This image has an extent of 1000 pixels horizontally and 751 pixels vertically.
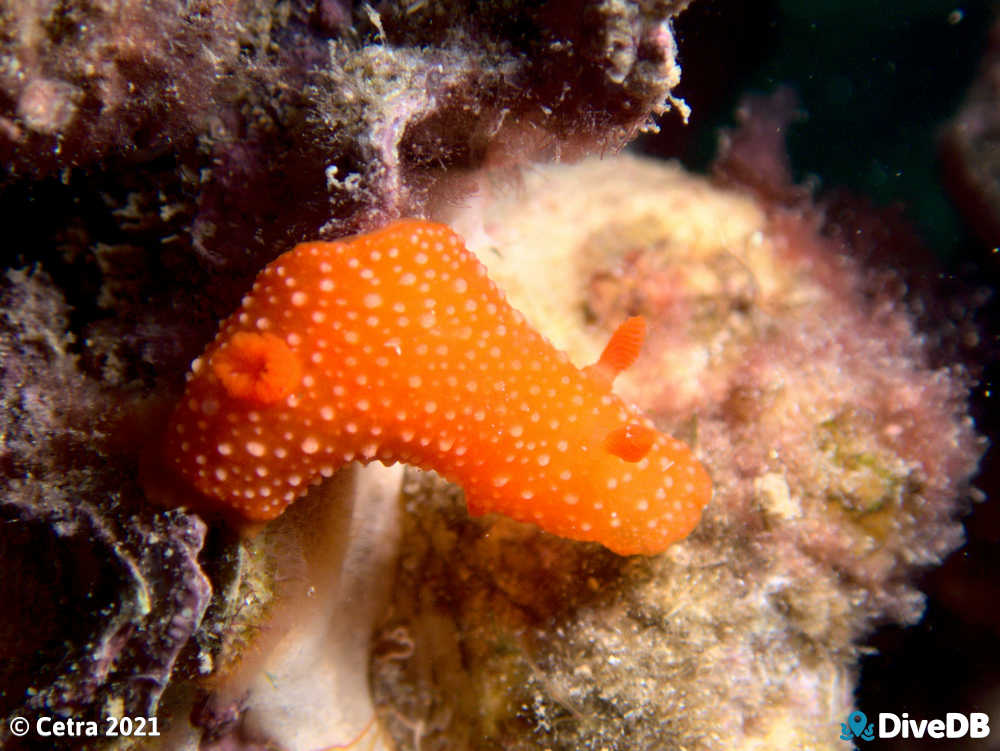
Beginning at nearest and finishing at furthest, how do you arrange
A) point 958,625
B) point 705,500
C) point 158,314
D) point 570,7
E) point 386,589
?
point 570,7 → point 158,314 → point 705,500 → point 386,589 → point 958,625

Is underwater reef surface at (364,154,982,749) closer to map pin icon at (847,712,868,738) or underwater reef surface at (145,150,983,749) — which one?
underwater reef surface at (145,150,983,749)

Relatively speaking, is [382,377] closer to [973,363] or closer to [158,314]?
[158,314]

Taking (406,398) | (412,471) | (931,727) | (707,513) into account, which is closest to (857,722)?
(931,727)

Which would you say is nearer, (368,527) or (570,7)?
(570,7)

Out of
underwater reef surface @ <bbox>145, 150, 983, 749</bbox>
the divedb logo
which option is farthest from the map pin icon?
the divedb logo

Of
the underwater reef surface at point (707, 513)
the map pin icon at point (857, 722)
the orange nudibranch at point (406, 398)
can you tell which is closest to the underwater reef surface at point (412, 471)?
the underwater reef surface at point (707, 513)

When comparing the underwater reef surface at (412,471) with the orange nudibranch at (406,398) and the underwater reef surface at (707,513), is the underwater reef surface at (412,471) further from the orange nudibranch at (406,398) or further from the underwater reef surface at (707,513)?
the orange nudibranch at (406,398)

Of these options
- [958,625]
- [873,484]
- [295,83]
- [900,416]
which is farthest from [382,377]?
[958,625]

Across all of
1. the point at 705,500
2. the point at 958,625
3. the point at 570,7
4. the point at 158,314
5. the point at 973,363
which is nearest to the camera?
the point at 570,7
